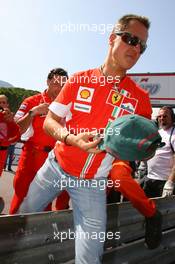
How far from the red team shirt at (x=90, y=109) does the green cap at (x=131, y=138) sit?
11.1 inches

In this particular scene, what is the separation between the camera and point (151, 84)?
83.6 feet

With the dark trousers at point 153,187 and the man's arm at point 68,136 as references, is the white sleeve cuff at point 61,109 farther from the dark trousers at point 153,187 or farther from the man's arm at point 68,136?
the dark trousers at point 153,187

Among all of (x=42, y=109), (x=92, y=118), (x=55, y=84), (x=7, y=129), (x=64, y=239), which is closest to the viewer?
(x=92, y=118)

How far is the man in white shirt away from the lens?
555cm

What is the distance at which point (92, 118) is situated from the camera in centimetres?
254

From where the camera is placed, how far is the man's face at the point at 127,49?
2633 mm

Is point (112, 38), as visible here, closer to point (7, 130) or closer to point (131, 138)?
point (131, 138)

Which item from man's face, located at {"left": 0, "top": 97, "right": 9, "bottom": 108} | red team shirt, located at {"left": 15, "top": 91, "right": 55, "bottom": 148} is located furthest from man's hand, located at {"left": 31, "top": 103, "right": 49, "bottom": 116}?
man's face, located at {"left": 0, "top": 97, "right": 9, "bottom": 108}

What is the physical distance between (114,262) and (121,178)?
2.50 feet

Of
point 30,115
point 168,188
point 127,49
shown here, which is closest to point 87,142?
point 127,49

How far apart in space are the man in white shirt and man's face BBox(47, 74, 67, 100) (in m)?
1.83

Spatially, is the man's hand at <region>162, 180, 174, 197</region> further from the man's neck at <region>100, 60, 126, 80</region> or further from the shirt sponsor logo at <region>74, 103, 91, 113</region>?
the shirt sponsor logo at <region>74, 103, 91, 113</region>

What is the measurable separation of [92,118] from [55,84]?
2334 millimetres

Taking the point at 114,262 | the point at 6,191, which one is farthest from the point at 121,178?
the point at 6,191
